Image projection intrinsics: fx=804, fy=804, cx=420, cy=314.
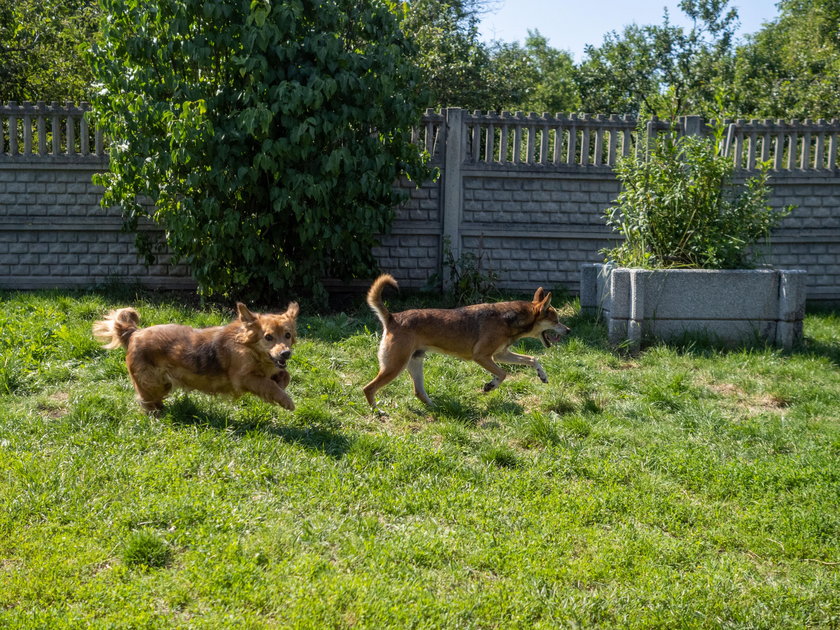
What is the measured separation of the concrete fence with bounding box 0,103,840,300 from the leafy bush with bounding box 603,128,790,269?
240 centimetres

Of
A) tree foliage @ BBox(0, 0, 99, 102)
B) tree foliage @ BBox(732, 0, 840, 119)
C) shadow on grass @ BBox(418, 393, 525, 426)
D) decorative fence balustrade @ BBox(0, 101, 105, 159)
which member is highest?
tree foliage @ BBox(732, 0, 840, 119)

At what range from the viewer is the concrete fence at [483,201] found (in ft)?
39.3

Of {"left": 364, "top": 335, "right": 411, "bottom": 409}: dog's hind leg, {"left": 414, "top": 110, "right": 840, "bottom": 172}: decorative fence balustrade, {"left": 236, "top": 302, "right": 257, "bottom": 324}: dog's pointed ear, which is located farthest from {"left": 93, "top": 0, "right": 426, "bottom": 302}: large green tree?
{"left": 236, "top": 302, "right": 257, "bottom": 324}: dog's pointed ear

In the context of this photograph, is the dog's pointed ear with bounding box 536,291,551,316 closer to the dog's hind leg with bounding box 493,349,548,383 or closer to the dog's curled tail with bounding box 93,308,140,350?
the dog's hind leg with bounding box 493,349,548,383

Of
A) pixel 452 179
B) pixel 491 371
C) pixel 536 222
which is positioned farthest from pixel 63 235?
pixel 491 371

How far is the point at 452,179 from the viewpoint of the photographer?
40.5 feet

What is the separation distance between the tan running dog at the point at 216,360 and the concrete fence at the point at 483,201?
5.88m

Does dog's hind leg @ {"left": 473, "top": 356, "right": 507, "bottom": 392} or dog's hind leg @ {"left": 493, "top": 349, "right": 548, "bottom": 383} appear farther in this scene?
dog's hind leg @ {"left": 493, "top": 349, "right": 548, "bottom": 383}

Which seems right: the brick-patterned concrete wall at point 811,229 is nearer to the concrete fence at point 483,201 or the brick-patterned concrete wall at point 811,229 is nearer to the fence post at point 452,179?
the concrete fence at point 483,201

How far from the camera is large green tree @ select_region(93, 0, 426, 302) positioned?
32.5 feet

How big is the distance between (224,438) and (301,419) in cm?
82

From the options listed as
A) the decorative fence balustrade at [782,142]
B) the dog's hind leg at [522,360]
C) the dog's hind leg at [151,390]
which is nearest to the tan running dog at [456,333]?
the dog's hind leg at [522,360]

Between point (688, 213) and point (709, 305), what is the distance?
121cm

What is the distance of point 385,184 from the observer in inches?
434
